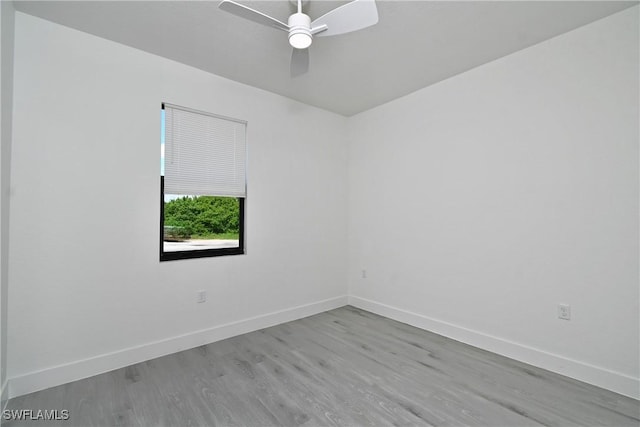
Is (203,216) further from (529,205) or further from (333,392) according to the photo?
(529,205)

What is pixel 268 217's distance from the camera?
11.6 feet

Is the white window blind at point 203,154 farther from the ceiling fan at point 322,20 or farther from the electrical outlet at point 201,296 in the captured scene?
the ceiling fan at point 322,20

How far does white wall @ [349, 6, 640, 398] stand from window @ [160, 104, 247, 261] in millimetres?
1840

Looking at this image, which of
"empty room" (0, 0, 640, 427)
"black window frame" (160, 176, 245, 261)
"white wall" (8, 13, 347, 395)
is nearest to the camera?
"empty room" (0, 0, 640, 427)

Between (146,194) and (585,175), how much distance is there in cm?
355

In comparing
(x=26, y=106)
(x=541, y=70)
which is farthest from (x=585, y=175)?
(x=26, y=106)

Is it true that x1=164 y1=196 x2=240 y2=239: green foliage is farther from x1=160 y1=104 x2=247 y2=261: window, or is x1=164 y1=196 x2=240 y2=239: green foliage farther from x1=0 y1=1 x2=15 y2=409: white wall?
x1=0 y1=1 x2=15 y2=409: white wall

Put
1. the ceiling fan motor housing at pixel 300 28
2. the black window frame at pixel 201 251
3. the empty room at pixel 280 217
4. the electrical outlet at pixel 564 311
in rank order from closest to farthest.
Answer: the ceiling fan motor housing at pixel 300 28, the empty room at pixel 280 217, the electrical outlet at pixel 564 311, the black window frame at pixel 201 251

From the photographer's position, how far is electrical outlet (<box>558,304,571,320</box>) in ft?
7.87

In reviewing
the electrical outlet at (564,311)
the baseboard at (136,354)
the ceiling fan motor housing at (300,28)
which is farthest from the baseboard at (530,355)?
the ceiling fan motor housing at (300,28)

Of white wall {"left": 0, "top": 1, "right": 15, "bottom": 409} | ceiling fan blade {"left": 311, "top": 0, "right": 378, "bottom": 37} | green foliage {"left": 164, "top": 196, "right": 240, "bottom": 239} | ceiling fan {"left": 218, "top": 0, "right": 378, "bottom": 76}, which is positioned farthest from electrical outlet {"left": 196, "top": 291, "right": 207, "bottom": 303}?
ceiling fan blade {"left": 311, "top": 0, "right": 378, "bottom": 37}

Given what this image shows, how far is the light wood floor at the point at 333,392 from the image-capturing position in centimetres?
189

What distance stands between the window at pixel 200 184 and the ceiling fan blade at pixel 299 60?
1.23 m

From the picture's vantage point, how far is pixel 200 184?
3.06m
